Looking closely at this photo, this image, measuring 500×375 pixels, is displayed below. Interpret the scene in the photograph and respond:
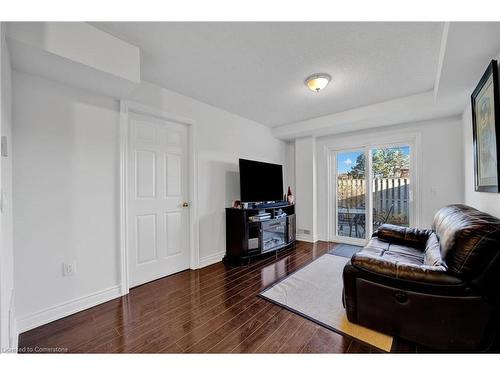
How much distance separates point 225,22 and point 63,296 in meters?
2.68

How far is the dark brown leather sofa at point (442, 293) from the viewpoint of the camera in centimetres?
134

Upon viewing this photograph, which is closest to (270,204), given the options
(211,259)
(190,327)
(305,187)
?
(305,187)

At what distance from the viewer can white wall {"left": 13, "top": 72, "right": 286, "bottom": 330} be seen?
1778 millimetres

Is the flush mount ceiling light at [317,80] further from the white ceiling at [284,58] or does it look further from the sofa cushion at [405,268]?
the sofa cushion at [405,268]

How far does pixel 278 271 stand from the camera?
2.93m

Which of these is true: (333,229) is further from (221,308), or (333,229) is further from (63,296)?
(63,296)

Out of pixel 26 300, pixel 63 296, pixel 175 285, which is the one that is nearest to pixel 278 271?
pixel 175 285

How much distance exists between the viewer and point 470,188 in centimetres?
271

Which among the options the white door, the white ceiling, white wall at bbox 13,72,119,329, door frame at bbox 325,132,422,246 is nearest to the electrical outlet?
white wall at bbox 13,72,119,329

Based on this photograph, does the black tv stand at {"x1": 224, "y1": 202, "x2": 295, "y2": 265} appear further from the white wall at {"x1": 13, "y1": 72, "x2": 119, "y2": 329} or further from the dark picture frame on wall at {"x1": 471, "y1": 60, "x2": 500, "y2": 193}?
the dark picture frame on wall at {"x1": 471, "y1": 60, "x2": 500, "y2": 193}

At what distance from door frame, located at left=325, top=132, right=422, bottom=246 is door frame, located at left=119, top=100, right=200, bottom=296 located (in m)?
2.71

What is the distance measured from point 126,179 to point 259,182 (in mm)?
1927

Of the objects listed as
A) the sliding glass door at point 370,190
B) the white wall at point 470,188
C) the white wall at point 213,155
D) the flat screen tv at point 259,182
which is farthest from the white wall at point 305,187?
the white wall at point 470,188
